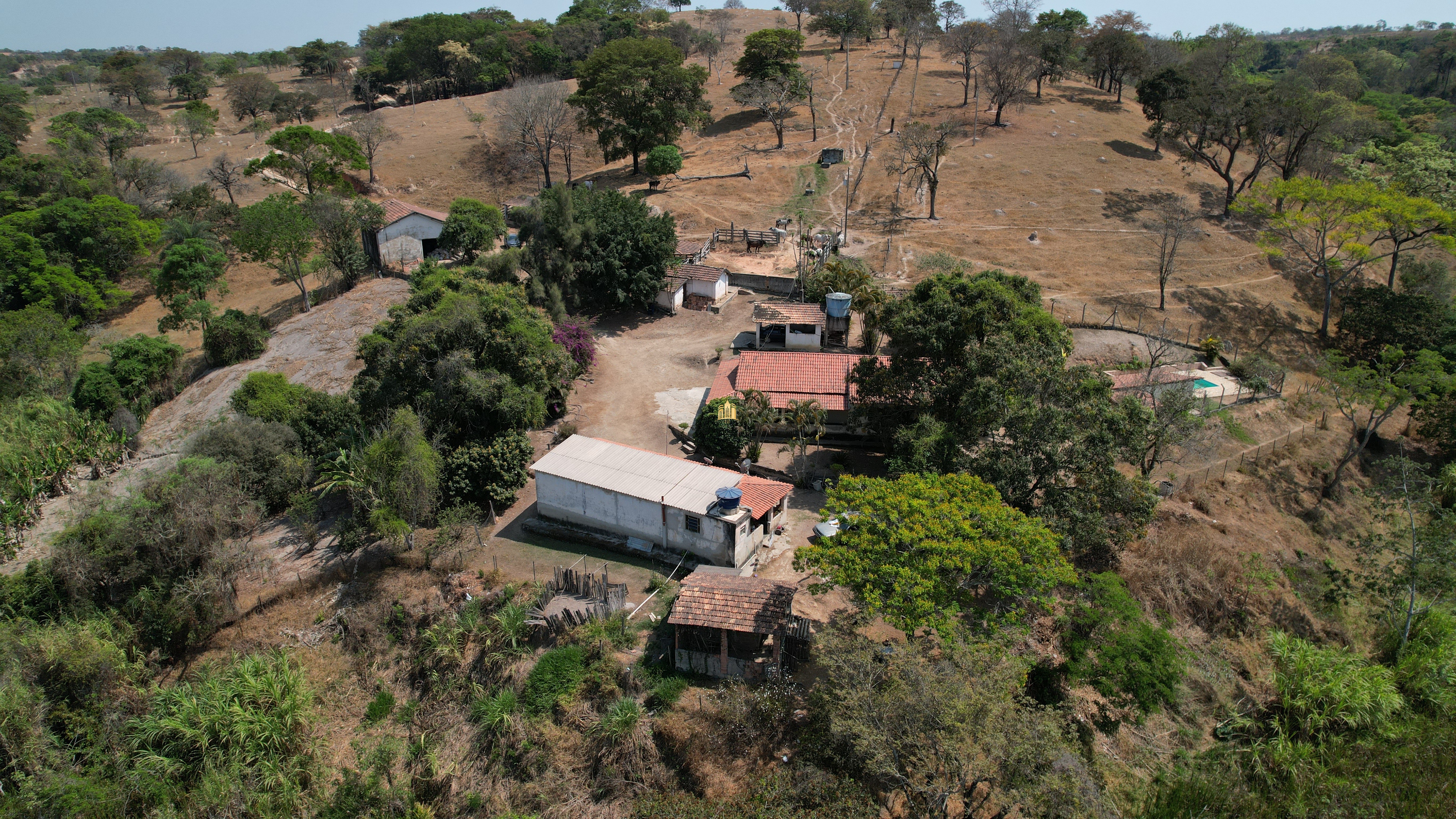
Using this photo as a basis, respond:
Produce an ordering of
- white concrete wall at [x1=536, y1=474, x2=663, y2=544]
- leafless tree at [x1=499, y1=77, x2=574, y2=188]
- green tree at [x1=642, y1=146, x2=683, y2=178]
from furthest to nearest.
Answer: leafless tree at [x1=499, y1=77, x2=574, y2=188] < green tree at [x1=642, y1=146, x2=683, y2=178] < white concrete wall at [x1=536, y1=474, x2=663, y2=544]

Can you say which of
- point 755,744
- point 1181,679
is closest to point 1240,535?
point 1181,679

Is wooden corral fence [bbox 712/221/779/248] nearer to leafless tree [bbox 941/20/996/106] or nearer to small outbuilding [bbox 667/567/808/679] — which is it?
leafless tree [bbox 941/20/996/106]

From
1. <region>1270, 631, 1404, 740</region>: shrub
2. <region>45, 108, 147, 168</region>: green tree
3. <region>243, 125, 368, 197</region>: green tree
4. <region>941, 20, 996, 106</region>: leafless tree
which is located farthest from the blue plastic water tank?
<region>45, 108, 147, 168</region>: green tree

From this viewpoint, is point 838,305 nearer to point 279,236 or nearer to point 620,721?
point 620,721

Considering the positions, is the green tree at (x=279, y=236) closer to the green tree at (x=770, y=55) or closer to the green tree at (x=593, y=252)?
the green tree at (x=593, y=252)

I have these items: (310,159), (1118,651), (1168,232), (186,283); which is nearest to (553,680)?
(1118,651)

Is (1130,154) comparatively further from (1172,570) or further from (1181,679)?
(1181,679)
